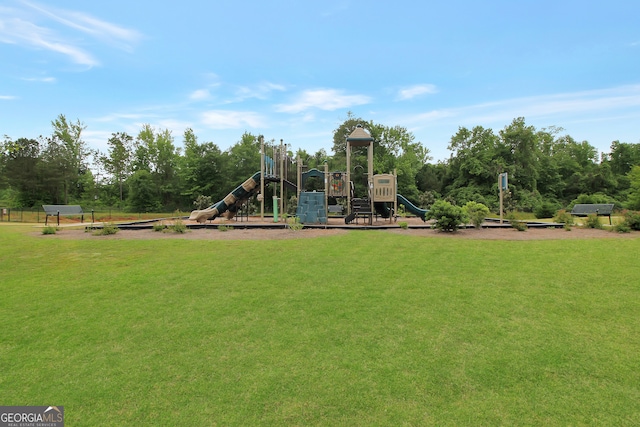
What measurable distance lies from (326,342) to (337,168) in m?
32.6

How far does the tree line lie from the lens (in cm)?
3584

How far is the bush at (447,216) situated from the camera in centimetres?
1180

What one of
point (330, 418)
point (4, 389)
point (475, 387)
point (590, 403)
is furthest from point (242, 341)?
point (590, 403)

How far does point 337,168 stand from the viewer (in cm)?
3566

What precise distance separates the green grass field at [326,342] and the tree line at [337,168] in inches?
1064

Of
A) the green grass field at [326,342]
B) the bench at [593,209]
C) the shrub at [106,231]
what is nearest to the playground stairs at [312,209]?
the shrub at [106,231]

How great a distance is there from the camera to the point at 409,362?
11.0 ft

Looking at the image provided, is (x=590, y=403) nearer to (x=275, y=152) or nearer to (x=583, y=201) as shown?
(x=275, y=152)

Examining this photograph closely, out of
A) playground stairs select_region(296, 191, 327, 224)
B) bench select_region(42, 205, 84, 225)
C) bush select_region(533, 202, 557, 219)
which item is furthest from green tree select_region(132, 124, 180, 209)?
bush select_region(533, 202, 557, 219)

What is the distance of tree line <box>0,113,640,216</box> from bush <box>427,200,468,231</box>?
807 inches

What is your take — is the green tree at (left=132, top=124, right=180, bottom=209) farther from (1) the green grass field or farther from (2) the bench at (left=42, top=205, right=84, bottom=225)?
(1) the green grass field

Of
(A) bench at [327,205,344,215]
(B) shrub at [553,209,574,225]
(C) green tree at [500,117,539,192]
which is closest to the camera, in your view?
(B) shrub at [553,209,574,225]

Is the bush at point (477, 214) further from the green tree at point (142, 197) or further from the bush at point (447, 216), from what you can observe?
the green tree at point (142, 197)

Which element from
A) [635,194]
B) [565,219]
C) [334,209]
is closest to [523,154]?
[635,194]
